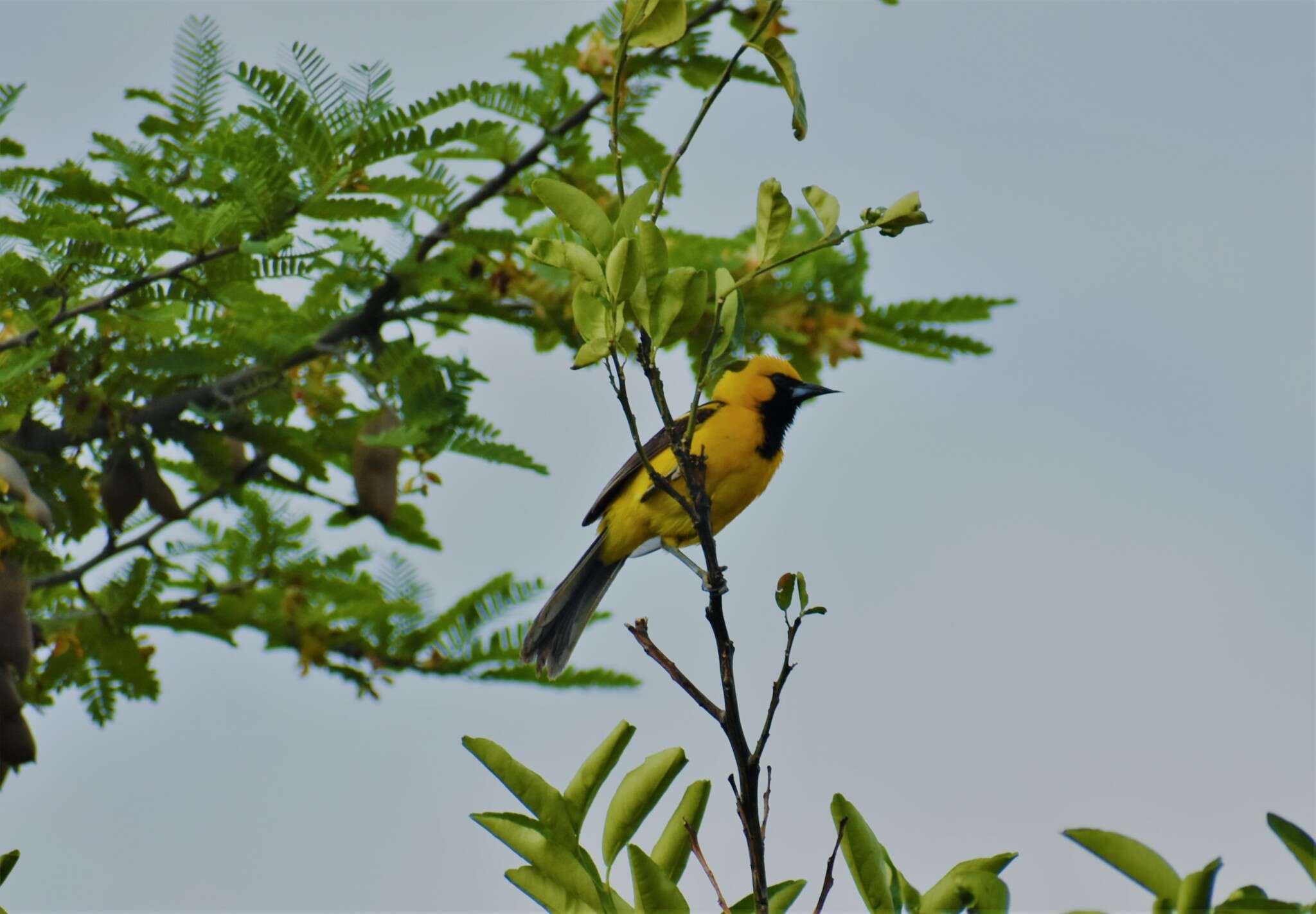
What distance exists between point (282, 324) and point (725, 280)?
10.5ft

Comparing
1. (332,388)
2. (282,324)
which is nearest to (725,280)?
(282,324)

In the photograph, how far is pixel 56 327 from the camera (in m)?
4.49

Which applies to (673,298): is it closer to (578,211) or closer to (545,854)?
(578,211)

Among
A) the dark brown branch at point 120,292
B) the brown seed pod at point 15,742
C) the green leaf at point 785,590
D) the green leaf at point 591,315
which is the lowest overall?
the green leaf at point 785,590

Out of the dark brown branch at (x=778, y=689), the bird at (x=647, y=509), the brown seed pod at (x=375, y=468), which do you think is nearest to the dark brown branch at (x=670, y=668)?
the dark brown branch at (x=778, y=689)

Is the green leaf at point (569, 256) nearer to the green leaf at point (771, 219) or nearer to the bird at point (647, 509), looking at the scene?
the green leaf at point (771, 219)

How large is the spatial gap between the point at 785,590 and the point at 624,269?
0.49m

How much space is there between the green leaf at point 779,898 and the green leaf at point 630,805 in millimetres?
210

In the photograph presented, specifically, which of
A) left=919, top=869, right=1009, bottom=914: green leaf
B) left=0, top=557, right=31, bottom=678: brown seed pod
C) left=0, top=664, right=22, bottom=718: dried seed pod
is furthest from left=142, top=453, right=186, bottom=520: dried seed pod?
left=919, top=869, right=1009, bottom=914: green leaf

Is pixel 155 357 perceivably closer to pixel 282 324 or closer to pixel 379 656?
pixel 282 324

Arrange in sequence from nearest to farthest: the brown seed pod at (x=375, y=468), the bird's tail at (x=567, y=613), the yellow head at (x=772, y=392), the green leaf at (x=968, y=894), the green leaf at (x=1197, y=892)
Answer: the green leaf at (x=1197, y=892) → the green leaf at (x=968, y=894) → the bird's tail at (x=567, y=613) → the brown seed pod at (x=375, y=468) → the yellow head at (x=772, y=392)

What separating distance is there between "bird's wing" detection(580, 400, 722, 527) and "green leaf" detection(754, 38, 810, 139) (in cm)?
252

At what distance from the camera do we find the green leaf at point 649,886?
1.83m

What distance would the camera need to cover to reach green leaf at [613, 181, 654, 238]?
1.87 metres
